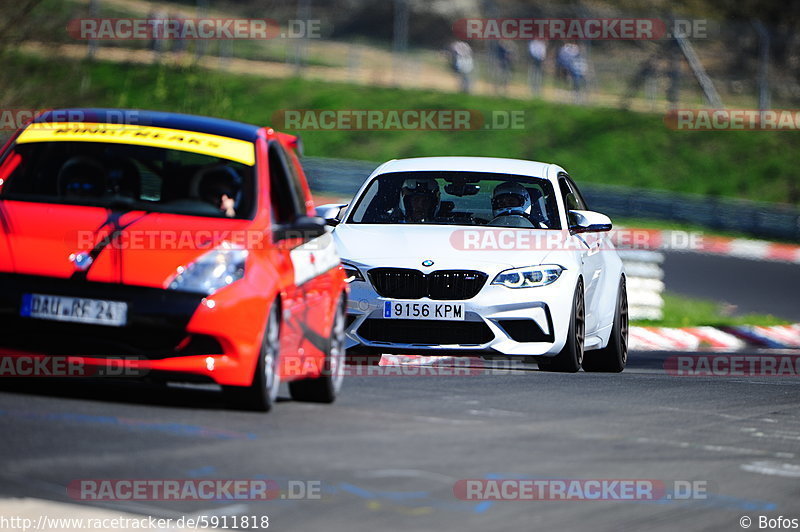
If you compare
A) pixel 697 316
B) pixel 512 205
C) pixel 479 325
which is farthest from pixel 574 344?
pixel 697 316

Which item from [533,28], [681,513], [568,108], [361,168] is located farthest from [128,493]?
[533,28]

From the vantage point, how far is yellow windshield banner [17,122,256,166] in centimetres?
920

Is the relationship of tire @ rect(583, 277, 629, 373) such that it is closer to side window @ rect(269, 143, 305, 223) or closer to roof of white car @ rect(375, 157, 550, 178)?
roof of white car @ rect(375, 157, 550, 178)

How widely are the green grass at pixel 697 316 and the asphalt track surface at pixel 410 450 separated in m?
10.3

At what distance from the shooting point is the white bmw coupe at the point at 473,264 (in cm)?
1168

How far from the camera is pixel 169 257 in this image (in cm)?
820

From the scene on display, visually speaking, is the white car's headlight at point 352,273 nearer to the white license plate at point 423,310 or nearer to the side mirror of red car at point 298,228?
the white license plate at point 423,310

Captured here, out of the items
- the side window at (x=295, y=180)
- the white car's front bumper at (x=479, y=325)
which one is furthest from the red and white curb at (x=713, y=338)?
the side window at (x=295, y=180)

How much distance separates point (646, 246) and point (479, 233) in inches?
777

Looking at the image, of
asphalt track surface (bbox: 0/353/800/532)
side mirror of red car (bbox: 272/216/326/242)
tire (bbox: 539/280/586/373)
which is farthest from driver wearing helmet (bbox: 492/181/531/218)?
side mirror of red car (bbox: 272/216/326/242)

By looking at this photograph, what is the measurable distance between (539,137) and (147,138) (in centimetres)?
3595

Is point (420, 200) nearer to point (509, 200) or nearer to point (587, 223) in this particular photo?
point (509, 200)

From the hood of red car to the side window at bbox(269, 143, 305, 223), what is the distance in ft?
2.41

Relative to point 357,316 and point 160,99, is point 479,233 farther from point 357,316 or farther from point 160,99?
point 160,99
